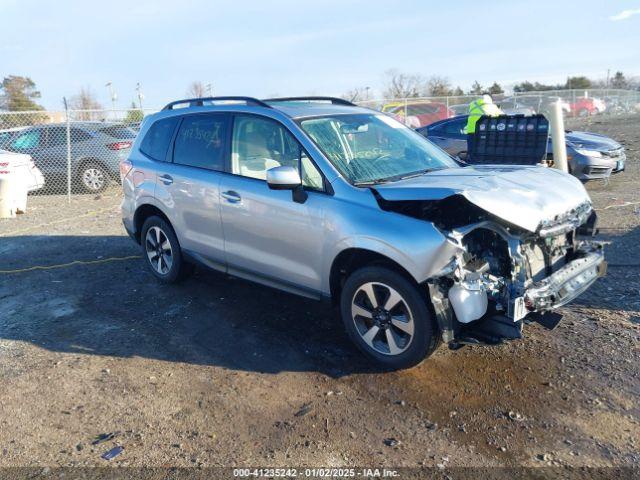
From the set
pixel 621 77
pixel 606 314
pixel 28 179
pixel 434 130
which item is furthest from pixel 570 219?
pixel 621 77

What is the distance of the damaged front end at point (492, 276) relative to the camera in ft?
11.7

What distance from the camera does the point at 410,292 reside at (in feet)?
12.2

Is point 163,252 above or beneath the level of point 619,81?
beneath

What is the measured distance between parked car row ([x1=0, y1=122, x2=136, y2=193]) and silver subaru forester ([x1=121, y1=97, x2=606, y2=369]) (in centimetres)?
770

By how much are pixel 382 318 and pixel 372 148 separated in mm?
1532

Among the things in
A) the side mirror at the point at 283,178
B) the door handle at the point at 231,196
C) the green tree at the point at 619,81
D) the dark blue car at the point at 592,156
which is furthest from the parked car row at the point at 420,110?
the green tree at the point at 619,81

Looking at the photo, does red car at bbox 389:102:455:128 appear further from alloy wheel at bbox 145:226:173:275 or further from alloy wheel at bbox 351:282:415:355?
alloy wheel at bbox 351:282:415:355

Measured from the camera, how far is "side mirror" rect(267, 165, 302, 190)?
4.09 metres

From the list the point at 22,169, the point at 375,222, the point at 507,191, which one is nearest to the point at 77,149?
the point at 22,169

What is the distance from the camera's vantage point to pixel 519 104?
82.0 feet

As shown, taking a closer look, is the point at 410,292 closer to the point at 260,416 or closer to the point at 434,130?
the point at 260,416

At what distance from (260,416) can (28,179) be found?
32.7 feet

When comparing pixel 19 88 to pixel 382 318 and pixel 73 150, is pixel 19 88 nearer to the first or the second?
pixel 73 150

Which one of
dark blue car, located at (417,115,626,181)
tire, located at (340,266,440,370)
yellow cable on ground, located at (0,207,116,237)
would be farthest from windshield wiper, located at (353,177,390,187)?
yellow cable on ground, located at (0,207,116,237)
